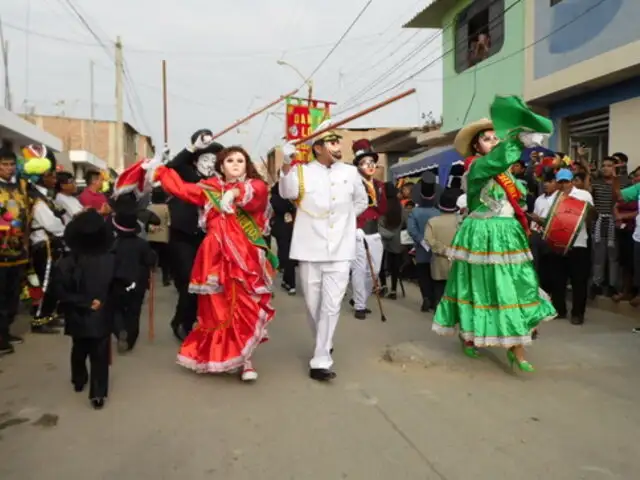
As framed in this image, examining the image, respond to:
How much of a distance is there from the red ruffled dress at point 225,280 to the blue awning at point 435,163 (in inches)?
281

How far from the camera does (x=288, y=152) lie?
5133 mm

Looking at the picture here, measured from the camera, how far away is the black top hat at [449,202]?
25.5 ft

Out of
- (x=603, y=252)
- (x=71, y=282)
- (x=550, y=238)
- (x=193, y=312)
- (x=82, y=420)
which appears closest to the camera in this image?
→ (x=82, y=420)

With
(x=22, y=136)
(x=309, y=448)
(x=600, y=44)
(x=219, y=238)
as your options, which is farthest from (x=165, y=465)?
(x=22, y=136)

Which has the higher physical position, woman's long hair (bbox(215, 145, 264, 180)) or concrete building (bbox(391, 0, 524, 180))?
concrete building (bbox(391, 0, 524, 180))

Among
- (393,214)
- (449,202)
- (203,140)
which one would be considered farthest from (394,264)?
(203,140)

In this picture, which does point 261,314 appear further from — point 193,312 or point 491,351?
point 491,351

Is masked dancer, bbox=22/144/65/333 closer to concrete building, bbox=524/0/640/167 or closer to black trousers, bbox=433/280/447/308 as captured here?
black trousers, bbox=433/280/447/308

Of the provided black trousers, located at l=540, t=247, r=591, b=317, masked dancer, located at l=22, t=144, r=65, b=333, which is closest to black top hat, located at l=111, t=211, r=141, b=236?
masked dancer, located at l=22, t=144, r=65, b=333

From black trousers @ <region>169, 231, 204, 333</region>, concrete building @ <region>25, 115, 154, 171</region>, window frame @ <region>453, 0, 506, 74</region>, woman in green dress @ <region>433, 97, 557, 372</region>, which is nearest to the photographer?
woman in green dress @ <region>433, 97, 557, 372</region>

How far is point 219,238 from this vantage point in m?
5.00

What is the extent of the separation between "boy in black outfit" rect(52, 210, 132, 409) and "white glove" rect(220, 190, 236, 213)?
2.83ft

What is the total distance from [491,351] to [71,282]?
3.40 meters

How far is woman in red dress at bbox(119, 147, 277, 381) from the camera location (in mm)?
4926
